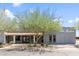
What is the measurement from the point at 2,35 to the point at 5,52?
1.05 metres

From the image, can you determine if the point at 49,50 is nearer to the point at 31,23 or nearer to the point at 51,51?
the point at 51,51

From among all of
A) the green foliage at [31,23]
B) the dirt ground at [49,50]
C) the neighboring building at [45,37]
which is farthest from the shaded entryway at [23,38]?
the dirt ground at [49,50]

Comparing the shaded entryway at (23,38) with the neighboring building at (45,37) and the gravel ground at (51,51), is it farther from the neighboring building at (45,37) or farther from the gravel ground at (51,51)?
the gravel ground at (51,51)

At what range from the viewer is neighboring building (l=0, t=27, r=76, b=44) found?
30.9 feet

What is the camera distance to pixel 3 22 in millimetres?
10055

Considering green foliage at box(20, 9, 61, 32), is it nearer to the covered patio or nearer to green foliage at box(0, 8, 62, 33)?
green foliage at box(0, 8, 62, 33)

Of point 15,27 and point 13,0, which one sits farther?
point 15,27

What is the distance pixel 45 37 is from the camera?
33.6 ft

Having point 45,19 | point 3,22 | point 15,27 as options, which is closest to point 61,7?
point 45,19

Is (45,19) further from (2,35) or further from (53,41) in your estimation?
(2,35)

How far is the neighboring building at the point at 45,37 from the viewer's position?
9.41 meters

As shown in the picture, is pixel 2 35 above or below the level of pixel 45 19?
below

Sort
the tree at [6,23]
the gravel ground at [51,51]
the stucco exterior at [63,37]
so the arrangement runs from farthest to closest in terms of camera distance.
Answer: the stucco exterior at [63,37] < the tree at [6,23] < the gravel ground at [51,51]

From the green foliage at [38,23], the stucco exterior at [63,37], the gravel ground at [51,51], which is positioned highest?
the green foliage at [38,23]
